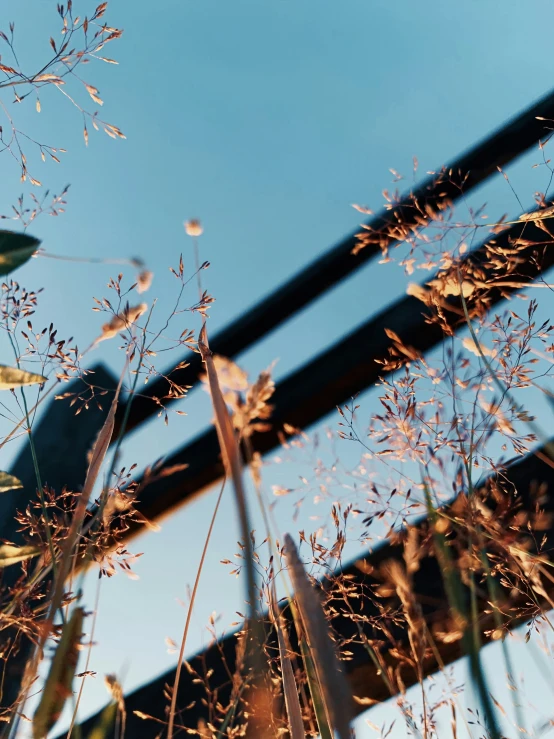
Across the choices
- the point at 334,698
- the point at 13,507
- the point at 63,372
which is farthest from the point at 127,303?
the point at 13,507

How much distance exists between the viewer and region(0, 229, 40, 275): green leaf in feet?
2.27

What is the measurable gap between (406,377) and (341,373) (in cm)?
110

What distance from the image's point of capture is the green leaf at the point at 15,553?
654 millimetres

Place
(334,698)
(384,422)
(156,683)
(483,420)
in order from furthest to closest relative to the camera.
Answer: (156,683) → (384,422) → (483,420) → (334,698)

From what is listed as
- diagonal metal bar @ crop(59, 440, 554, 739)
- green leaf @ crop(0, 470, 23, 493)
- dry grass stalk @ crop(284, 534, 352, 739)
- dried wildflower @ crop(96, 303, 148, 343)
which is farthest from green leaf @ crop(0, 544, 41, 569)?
diagonal metal bar @ crop(59, 440, 554, 739)

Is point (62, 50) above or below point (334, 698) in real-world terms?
above

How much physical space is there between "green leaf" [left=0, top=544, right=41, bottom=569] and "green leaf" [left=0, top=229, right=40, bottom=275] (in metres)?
0.33

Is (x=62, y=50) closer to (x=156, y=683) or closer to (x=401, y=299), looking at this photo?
(x=401, y=299)

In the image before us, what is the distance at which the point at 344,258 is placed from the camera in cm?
234

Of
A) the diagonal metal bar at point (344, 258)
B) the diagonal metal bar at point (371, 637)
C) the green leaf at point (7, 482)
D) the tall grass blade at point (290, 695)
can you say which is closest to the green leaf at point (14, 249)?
the green leaf at point (7, 482)

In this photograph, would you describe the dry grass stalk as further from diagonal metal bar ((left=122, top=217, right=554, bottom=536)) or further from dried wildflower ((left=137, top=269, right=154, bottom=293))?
diagonal metal bar ((left=122, top=217, right=554, bottom=536))

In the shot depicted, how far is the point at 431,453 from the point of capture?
79cm

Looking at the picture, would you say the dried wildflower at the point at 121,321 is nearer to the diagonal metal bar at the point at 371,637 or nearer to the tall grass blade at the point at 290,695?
the tall grass blade at the point at 290,695

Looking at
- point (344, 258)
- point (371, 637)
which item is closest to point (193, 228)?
point (371, 637)
